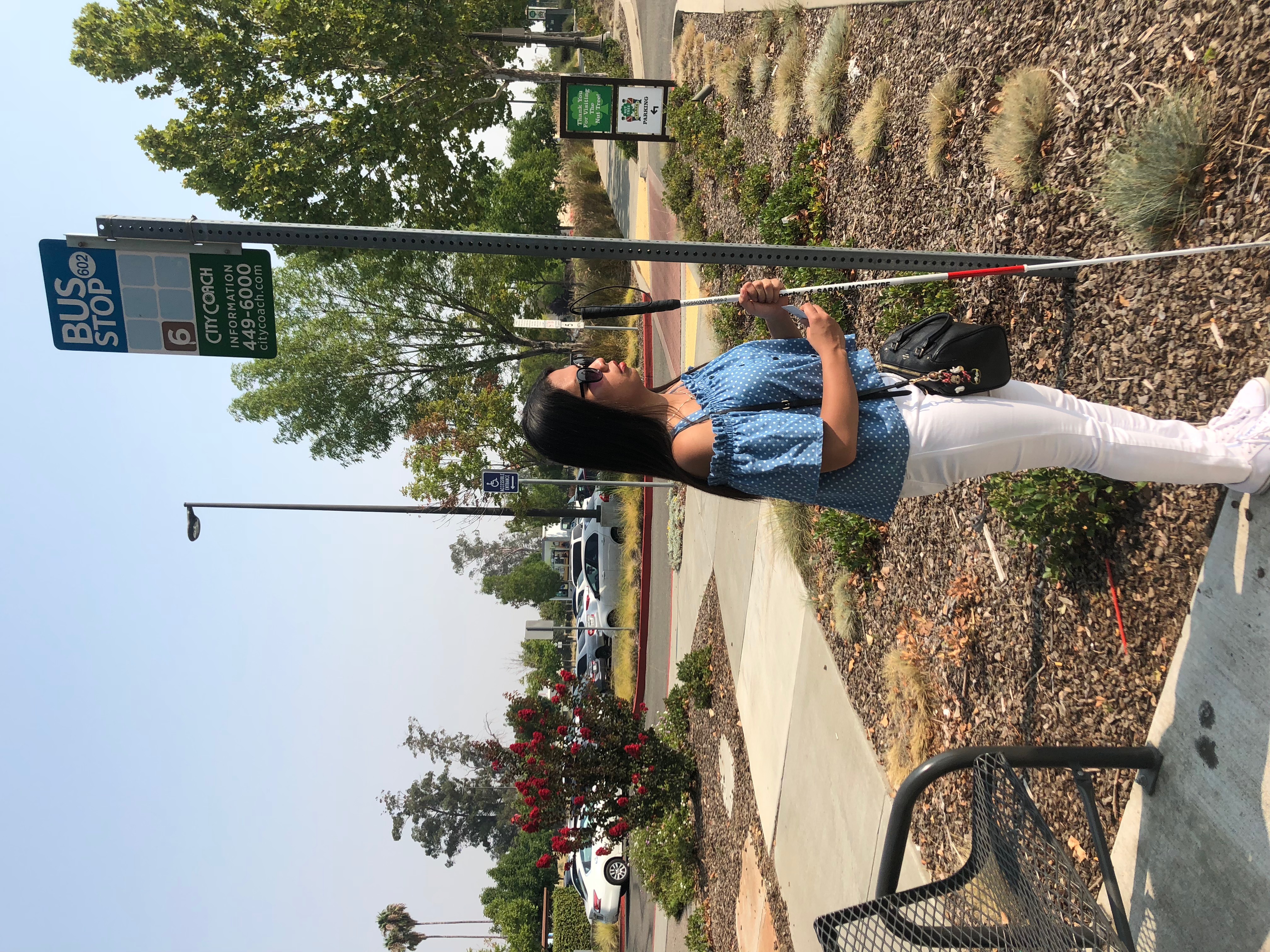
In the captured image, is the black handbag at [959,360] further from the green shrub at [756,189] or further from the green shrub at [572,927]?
the green shrub at [572,927]

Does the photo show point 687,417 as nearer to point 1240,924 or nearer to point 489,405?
→ point 1240,924

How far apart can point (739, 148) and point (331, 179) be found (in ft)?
26.6

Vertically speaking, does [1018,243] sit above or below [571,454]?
above

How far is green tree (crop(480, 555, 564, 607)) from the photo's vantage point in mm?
54969

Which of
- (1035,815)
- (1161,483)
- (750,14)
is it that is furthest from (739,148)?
(1035,815)

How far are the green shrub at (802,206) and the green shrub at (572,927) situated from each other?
19.2m

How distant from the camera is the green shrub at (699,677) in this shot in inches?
410

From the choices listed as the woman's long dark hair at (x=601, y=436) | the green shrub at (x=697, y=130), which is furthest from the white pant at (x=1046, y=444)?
the green shrub at (x=697, y=130)

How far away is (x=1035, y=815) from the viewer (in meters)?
2.66

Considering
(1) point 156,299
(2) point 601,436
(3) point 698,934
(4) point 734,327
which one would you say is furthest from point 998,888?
(4) point 734,327

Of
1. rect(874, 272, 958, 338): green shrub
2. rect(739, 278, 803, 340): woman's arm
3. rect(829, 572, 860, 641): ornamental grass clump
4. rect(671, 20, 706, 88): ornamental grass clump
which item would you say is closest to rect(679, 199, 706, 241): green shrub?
rect(671, 20, 706, 88): ornamental grass clump

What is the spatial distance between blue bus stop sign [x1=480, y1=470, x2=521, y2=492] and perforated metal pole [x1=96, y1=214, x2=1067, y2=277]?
29.0 feet

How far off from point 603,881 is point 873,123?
17.0 meters

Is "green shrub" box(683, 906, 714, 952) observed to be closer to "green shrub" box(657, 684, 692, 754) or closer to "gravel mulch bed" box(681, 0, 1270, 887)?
"green shrub" box(657, 684, 692, 754)
